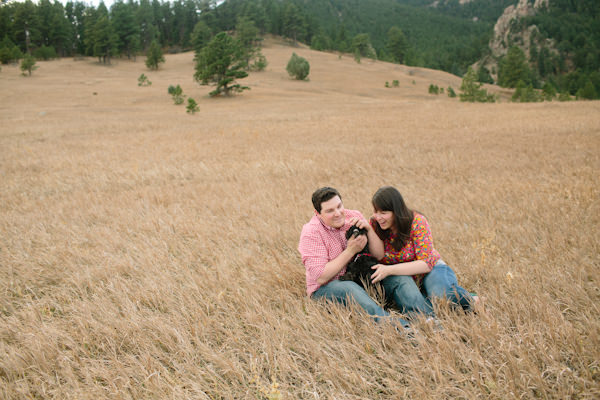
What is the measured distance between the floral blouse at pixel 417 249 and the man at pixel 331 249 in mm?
363

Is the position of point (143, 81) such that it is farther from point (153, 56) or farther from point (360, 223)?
point (360, 223)

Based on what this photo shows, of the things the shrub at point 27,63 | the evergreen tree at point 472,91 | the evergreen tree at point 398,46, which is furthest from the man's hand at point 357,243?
the evergreen tree at point 398,46

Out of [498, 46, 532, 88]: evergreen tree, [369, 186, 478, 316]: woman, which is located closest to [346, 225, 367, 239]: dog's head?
[369, 186, 478, 316]: woman

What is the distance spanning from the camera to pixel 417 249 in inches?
129

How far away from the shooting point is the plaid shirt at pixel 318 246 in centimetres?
319

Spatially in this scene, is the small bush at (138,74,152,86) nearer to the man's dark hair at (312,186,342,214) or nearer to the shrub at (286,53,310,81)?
the shrub at (286,53,310,81)

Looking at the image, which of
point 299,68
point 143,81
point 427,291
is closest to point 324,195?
point 427,291

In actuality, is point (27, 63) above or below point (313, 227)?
above

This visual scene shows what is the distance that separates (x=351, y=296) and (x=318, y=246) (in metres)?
0.55

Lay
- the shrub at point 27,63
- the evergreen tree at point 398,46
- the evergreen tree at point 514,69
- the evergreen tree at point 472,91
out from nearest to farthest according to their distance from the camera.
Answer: the evergreen tree at point 472,91 → the shrub at point 27,63 → the evergreen tree at point 514,69 → the evergreen tree at point 398,46

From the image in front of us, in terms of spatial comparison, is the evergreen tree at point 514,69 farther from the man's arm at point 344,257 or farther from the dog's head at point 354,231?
the man's arm at point 344,257

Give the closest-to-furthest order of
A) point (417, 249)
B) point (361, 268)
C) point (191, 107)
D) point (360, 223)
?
point (360, 223), point (417, 249), point (361, 268), point (191, 107)

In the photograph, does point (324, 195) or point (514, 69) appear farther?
point (514, 69)

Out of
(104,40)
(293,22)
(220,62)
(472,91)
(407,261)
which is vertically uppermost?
(293,22)
